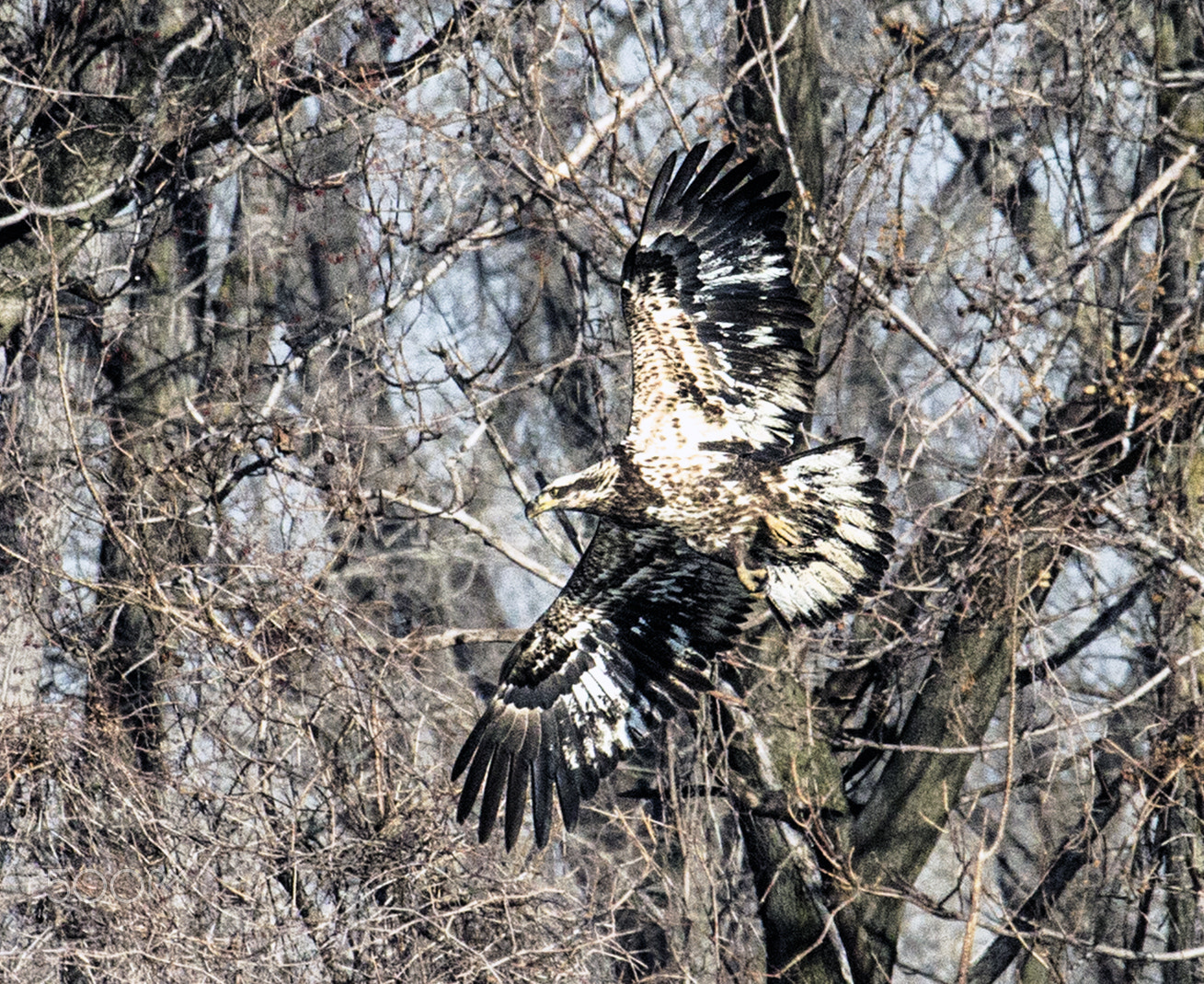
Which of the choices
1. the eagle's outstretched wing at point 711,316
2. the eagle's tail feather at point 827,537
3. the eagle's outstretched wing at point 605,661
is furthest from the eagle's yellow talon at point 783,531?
the eagle's outstretched wing at point 605,661

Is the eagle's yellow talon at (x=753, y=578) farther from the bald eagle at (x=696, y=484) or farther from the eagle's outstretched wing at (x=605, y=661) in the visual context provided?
the eagle's outstretched wing at (x=605, y=661)

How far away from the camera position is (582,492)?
6.70 metres

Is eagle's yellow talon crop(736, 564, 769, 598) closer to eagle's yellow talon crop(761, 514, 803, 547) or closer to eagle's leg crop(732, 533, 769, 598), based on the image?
eagle's leg crop(732, 533, 769, 598)

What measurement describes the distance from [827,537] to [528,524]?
209 inches

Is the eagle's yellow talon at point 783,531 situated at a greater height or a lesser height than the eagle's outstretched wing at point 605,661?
greater

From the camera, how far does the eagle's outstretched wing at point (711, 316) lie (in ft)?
23.0

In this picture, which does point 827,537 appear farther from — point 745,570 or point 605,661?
point 605,661

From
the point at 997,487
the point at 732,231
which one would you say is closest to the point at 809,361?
the point at 732,231

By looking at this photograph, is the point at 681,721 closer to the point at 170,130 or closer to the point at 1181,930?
the point at 1181,930

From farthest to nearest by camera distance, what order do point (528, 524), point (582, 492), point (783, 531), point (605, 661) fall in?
point (528, 524), point (605, 661), point (783, 531), point (582, 492)

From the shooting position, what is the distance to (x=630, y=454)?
269 inches

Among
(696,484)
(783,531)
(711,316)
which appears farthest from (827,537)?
(711,316)

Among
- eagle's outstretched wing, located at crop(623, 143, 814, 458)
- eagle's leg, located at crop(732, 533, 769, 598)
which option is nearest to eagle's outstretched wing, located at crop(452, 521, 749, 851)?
eagle's leg, located at crop(732, 533, 769, 598)

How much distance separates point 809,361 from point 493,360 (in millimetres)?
2691
